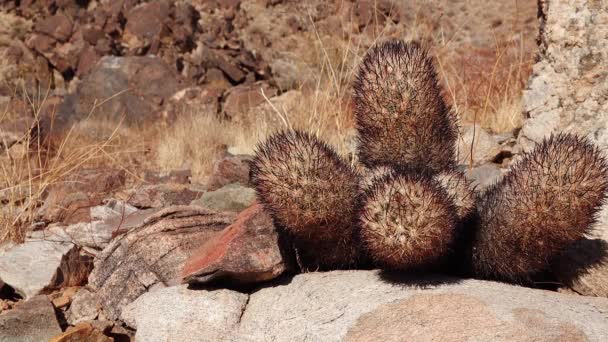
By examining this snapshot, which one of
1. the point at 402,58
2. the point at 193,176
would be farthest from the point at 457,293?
the point at 193,176

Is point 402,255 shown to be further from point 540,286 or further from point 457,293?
point 540,286

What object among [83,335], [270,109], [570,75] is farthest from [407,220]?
[270,109]

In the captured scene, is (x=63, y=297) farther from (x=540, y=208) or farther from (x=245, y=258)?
(x=540, y=208)

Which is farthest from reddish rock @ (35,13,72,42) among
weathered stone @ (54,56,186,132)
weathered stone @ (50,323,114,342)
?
weathered stone @ (50,323,114,342)

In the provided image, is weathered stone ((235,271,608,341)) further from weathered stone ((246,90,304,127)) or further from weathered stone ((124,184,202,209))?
weathered stone ((246,90,304,127))

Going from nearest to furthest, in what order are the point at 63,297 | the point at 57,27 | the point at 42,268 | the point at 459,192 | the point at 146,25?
1. the point at 459,192
2. the point at 63,297
3. the point at 42,268
4. the point at 146,25
5. the point at 57,27
